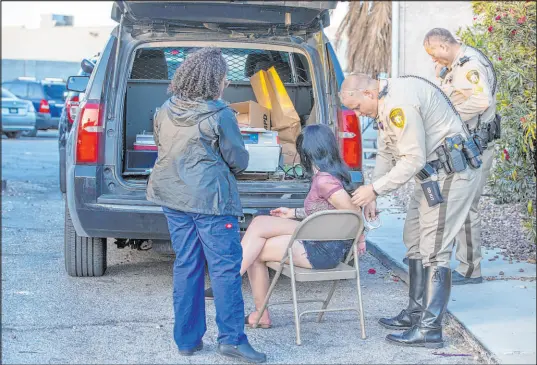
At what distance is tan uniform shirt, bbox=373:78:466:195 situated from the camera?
4699 mm

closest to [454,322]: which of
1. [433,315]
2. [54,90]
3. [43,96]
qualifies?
[433,315]

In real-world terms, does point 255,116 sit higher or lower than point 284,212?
higher

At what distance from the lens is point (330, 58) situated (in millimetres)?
6316

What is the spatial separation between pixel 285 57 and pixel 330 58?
1.15 metres

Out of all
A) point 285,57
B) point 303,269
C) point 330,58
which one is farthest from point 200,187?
point 285,57

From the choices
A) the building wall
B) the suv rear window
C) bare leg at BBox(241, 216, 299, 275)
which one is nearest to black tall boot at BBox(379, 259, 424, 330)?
bare leg at BBox(241, 216, 299, 275)

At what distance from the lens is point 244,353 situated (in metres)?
4.57

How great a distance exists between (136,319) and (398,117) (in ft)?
6.81

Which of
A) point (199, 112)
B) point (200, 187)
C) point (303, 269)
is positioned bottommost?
point (303, 269)

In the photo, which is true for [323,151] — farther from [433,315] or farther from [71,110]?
[71,110]

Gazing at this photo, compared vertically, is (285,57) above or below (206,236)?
above

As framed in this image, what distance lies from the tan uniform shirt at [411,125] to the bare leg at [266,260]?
0.62 meters

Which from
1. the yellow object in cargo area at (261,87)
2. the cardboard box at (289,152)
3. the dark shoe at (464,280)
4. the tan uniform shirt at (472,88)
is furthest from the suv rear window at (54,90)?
the dark shoe at (464,280)

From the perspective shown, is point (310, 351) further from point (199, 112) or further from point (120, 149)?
point (120, 149)
